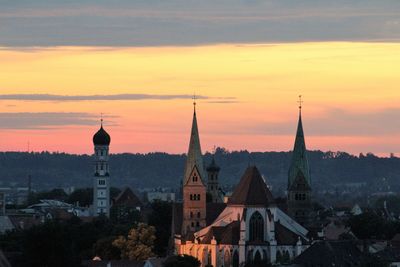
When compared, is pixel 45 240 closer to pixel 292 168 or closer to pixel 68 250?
pixel 68 250

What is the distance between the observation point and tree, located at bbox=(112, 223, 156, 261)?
443ft

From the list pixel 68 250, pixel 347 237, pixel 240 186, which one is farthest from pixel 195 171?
pixel 68 250

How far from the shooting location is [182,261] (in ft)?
399

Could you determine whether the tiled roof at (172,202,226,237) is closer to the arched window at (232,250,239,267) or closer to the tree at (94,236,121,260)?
the tree at (94,236,121,260)

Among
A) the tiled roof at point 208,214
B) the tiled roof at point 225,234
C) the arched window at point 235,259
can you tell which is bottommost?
the arched window at point 235,259

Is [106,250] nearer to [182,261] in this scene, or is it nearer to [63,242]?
[182,261]

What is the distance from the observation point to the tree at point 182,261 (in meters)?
120

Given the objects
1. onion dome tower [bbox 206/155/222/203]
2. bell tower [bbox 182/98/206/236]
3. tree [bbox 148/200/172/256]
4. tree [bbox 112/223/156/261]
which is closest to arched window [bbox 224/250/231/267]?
tree [bbox 112/223/156/261]

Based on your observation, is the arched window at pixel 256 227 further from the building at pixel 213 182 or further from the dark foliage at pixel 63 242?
the building at pixel 213 182

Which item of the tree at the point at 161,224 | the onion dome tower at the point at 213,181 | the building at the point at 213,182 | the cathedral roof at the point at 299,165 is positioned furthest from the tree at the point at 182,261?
the building at the point at 213,182

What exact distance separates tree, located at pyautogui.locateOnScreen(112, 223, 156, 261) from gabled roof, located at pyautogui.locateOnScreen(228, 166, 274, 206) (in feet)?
23.0

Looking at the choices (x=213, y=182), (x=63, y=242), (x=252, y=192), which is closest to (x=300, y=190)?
(x=213, y=182)

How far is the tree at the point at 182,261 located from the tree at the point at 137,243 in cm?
930

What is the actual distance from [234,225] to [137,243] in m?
7.51
